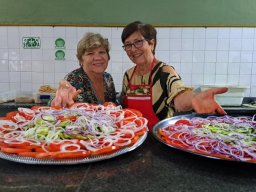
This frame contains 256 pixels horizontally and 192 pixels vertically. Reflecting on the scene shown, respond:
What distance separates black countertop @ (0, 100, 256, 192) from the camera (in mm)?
857

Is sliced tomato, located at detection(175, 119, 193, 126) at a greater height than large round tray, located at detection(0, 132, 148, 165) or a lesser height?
greater

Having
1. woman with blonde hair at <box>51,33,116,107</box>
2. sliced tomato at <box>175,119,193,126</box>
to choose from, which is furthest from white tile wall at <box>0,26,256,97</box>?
sliced tomato at <box>175,119,193,126</box>

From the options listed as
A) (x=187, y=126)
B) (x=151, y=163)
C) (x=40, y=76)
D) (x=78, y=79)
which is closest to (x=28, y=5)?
(x=40, y=76)

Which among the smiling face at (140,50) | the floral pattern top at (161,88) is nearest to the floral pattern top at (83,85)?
the floral pattern top at (161,88)

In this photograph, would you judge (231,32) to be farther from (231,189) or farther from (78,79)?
(231,189)

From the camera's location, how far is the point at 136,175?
3.08 feet

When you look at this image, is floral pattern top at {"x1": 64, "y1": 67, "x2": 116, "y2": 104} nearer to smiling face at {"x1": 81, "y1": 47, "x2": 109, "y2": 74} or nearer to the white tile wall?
smiling face at {"x1": 81, "y1": 47, "x2": 109, "y2": 74}

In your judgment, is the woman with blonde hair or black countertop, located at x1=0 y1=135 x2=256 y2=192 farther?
the woman with blonde hair

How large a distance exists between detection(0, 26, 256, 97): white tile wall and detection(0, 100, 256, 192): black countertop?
253cm

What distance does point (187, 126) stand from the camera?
144 cm

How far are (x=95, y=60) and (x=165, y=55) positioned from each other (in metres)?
1.33

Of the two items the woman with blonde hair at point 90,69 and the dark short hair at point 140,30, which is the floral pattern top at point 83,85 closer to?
the woman with blonde hair at point 90,69

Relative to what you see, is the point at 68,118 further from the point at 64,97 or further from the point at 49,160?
the point at 64,97

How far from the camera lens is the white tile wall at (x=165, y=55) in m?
3.45
